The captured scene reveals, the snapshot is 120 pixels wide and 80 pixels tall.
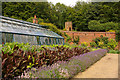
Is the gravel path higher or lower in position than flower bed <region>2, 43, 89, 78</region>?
lower

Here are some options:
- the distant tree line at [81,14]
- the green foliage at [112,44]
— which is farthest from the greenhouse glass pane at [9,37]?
the distant tree line at [81,14]

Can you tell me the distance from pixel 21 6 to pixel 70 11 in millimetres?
11757

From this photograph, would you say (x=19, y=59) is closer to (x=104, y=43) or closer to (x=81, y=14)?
(x=104, y=43)

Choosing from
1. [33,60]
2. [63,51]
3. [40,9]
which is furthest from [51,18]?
[33,60]

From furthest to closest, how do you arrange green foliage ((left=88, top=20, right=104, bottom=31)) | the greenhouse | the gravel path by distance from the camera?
green foliage ((left=88, top=20, right=104, bottom=31))
the greenhouse
the gravel path

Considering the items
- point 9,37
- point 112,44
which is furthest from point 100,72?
point 112,44

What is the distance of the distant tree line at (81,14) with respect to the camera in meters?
24.4

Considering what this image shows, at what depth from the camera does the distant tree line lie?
24416 mm

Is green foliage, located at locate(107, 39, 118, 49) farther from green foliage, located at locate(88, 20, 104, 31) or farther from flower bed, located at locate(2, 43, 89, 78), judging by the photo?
flower bed, located at locate(2, 43, 89, 78)

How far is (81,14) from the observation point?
2822 centimetres

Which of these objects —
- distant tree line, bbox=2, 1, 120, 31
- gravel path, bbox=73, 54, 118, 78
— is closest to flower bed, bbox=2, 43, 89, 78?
gravel path, bbox=73, 54, 118, 78

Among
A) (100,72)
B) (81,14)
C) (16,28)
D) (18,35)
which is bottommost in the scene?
(100,72)

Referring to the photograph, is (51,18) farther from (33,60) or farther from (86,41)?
(33,60)

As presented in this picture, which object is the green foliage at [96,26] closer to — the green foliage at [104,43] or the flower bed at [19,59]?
the green foliage at [104,43]
